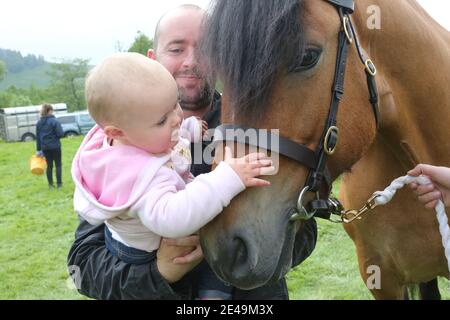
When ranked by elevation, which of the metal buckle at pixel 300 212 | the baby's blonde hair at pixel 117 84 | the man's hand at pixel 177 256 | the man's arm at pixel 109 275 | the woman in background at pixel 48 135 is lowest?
the woman in background at pixel 48 135

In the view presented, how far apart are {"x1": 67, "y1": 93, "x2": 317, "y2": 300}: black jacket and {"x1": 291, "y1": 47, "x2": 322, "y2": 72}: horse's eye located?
0.57 m

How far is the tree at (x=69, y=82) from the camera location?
5791cm

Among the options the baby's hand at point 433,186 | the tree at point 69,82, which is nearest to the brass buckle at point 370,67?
the baby's hand at point 433,186

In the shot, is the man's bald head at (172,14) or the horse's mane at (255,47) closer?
the horse's mane at (255,47)

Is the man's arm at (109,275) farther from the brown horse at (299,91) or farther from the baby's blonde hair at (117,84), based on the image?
the baby's blonde hair at (117,84)

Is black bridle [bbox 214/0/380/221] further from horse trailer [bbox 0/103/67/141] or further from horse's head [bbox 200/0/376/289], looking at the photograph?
horse trailer [bbox 0/103/67/141]

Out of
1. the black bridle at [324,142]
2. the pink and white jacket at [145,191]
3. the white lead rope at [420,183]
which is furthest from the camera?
the white lead rope at [420,183]

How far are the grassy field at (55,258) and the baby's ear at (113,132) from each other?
10.9ft

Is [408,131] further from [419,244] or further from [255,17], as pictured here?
[255,17]

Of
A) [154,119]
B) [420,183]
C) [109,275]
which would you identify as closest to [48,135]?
[109,275]

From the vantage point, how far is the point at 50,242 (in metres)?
7.40

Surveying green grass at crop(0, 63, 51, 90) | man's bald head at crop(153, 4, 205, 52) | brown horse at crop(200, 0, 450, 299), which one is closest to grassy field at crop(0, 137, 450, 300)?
brown horse at crop(200, 0, 450, 299)
